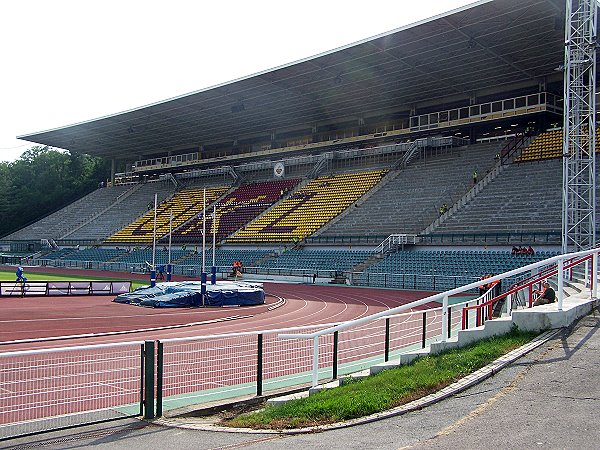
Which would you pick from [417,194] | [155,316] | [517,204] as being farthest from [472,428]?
[417,194]

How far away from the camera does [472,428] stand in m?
6.20

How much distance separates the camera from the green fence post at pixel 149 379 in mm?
Result: 7559

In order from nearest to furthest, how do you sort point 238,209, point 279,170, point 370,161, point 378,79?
point 378,79 < point 370,161 < point 238,209 < point 279,170

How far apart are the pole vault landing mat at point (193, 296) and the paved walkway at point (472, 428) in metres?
16.8

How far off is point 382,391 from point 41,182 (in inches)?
3723

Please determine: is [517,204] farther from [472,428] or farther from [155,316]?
[472,428]

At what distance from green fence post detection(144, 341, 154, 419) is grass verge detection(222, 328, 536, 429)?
3.13ft

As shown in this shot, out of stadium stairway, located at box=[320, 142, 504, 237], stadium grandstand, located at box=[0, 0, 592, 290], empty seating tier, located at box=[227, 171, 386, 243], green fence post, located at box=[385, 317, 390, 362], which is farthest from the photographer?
empty seating tier, located at box=[227, 171, 386, 243]

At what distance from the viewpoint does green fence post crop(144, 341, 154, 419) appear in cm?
756

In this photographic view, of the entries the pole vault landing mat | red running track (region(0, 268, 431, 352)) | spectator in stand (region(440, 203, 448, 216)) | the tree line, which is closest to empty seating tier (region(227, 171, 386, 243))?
spectator in stand (region(440, 203, 448, 216))

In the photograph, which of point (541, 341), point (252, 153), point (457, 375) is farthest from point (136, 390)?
point (252, 153)

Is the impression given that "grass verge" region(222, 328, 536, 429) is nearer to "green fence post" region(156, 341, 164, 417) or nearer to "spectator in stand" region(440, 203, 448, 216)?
"green fence post" region(156, 341, 164, 417)

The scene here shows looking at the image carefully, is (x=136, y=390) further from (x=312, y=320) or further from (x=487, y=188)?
(x=487, y=188)

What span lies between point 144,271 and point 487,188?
26.1m
